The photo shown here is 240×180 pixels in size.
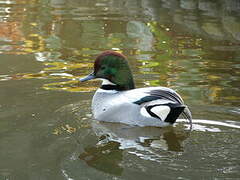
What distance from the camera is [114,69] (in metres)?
6.73

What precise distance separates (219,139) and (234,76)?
2.61 meters

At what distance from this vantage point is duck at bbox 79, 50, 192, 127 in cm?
588

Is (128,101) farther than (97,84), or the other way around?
(97,84)

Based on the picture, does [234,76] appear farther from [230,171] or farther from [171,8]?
[171,8]

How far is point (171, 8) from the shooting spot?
14375mm

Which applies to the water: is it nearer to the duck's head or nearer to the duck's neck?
the duck's neck

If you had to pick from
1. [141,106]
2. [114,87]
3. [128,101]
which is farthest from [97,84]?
[141,106]

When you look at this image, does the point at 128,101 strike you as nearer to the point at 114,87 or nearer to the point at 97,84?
the point at 114,87

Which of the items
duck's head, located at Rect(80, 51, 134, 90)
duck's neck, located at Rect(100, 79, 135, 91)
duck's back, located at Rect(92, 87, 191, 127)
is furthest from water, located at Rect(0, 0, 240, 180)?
duck's head, located at Rect(80, 51, 134, 90)

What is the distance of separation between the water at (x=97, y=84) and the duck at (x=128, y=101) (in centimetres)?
12

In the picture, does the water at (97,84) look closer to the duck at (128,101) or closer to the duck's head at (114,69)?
the duck at (128,101)

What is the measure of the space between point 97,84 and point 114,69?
1.25 m

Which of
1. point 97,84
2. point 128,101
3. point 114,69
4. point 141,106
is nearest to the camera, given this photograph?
point 141,106

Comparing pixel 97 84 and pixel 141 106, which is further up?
pixel 141 106
